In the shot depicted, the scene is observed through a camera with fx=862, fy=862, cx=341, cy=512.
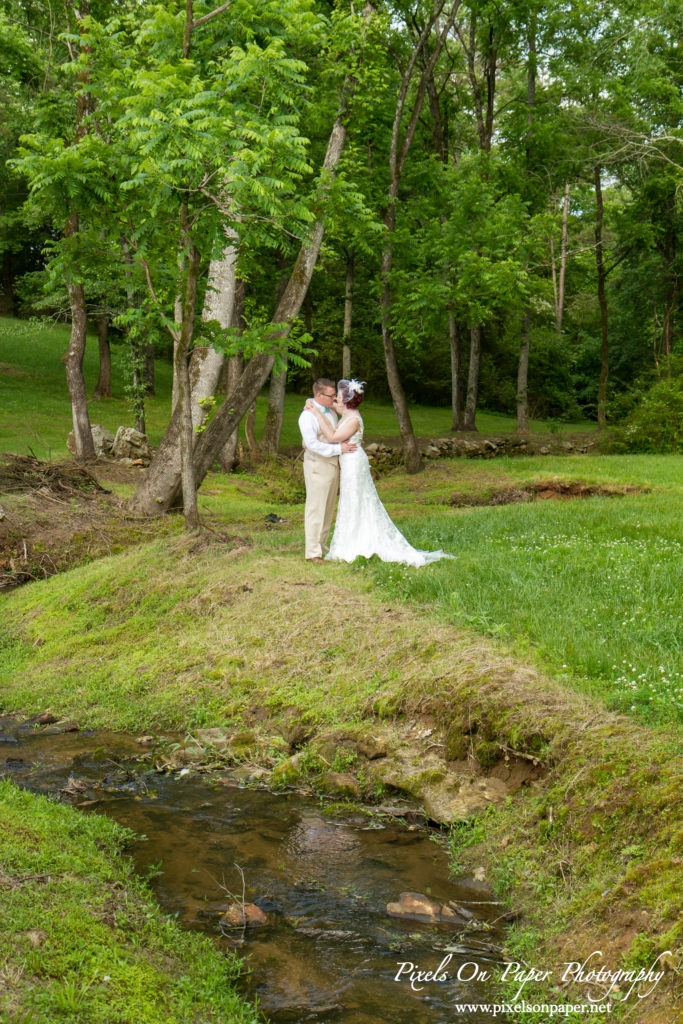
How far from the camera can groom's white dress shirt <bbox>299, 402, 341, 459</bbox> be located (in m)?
11.0

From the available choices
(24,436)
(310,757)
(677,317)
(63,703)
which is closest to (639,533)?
(310,757)

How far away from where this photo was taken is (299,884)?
5387 millimetres

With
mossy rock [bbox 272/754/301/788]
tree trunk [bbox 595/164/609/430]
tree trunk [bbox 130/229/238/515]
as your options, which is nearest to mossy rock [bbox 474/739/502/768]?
mossy rock [bbox 272/754/301/788]

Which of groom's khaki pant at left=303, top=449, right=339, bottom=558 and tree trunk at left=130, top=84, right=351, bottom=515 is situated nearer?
groom's khaki pant at left=303, top=449, right=339, bottom=558

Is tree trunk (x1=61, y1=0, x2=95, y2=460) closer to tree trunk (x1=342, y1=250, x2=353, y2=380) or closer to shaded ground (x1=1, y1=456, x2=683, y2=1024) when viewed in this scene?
shaded ground (x1=1, y1=456, x2=683, y2=1024)

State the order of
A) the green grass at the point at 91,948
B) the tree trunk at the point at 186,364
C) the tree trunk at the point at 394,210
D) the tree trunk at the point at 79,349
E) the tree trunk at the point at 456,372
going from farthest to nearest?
the tree trunk at the point at 456,372 → the tree trunk at the point at 394,210 → the tree trunk at the point at 79,349 → the tree trunk at the point at 186,364 → the green grass at the point at 91,948

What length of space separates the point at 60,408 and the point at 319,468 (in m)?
22.8

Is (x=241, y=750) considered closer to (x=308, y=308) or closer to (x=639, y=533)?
(x=639, y=533)

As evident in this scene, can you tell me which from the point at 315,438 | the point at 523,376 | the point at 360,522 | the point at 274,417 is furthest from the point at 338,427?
the point at 523,376

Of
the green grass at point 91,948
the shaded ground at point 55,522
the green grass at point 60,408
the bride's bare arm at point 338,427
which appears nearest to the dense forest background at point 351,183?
the bride's bare arm at point 338,427

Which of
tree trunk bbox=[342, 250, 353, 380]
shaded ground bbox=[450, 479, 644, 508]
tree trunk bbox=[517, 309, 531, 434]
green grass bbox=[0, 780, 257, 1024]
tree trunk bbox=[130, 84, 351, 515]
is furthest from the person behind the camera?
tree trunk bbox=[517, 309, 531, 434]

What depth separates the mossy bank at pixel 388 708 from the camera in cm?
476

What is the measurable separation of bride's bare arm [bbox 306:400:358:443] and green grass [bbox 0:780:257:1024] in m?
Result: 6.54

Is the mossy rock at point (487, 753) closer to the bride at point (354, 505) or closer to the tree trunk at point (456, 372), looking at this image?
the bride at point (354, 505)
